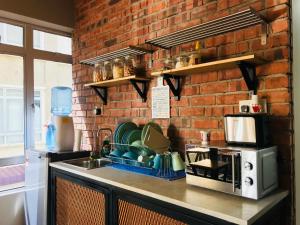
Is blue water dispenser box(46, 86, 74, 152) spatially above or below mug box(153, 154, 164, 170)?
above

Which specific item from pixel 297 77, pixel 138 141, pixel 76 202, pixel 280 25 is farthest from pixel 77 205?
pixel 280 25

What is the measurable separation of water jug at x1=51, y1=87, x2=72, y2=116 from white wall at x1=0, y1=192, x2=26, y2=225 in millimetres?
970

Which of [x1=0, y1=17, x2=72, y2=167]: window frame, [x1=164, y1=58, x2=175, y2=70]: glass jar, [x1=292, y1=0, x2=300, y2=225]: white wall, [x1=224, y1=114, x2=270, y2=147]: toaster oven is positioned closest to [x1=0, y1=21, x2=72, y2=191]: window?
[x1=0, y1=17, x2=72, y2=167]: window frame

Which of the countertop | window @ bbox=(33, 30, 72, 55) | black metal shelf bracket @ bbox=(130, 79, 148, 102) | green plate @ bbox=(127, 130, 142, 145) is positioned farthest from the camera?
window @ bbox=(33, 30, 72, 55)

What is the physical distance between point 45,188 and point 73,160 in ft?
1.11

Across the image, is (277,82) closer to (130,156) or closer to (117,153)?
(130,156)

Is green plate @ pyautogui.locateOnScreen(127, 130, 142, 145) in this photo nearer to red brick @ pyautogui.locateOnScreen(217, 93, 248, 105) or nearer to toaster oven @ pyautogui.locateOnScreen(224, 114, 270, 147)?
red brick @ pyautogui.locateOnScreen(217, 93, 248, 105)

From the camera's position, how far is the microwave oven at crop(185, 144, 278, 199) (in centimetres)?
122

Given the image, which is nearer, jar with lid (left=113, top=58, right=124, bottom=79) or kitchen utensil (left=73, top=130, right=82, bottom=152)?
jar with lid (left=113, top=58, right=124, bottom=79)

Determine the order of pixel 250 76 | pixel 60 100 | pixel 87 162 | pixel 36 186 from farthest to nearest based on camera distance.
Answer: pixel 60 100, pixel 36 186, pixel 87 162, pixel 250 76

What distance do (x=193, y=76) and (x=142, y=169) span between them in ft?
2.56

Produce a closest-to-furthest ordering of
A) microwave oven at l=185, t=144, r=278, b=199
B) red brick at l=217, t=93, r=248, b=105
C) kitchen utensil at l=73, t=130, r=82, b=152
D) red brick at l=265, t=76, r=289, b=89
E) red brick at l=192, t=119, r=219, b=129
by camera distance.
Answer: microwave oven at l=185, t=144, r=278, b=199 → red brick at l=265, t=76, r=289, b=89 → red brick at l=217, t=93, r=248, b=105 → red brick at l=192, t=119, r=219, b=129 → kitchen utensil at l=73, t=130, r=82, b=152

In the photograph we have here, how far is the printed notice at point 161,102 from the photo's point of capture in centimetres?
Result: 206

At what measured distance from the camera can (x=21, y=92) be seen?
9.21 ft
